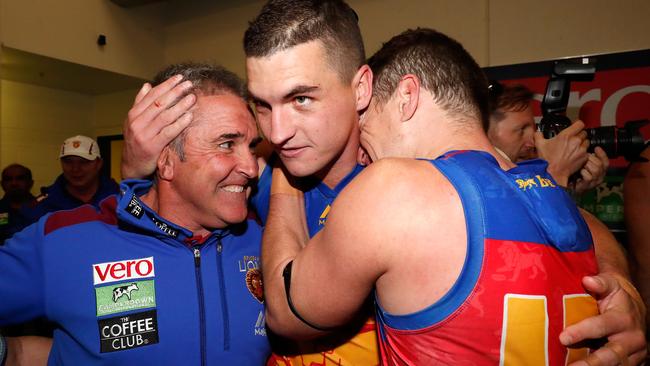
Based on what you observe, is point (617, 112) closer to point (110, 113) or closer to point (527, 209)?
point (527, 209)

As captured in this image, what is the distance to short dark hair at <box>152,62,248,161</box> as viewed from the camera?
1.57 metres

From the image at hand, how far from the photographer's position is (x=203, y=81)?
1612 millimetres

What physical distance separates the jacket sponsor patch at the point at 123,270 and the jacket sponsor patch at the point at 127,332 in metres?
0.11

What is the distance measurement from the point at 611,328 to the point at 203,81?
4.61 feet

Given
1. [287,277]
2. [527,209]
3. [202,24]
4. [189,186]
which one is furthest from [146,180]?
[202,24]

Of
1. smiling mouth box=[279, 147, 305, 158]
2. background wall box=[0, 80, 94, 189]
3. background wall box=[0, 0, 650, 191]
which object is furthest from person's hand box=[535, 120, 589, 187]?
background wall box=[0, 80, 94, 189]

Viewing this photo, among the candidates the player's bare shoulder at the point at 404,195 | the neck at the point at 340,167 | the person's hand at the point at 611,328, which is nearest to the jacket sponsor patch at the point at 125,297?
the neck at the point at 340,167

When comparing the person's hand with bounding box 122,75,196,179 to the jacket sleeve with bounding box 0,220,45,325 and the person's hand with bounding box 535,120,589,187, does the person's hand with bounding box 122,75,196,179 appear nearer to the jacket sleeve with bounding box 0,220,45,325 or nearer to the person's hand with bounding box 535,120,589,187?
the jacket sleeve with bounding box 0,220,45,325

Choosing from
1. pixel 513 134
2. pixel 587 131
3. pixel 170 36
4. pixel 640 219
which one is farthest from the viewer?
pixel 170 36

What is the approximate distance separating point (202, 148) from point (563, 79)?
1604 mm

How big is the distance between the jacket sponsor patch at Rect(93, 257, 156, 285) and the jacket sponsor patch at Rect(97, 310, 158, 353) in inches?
A: 4.5

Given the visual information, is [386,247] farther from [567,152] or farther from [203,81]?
[567,152]

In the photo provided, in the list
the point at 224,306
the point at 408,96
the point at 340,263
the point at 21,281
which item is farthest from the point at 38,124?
the point at 340,263

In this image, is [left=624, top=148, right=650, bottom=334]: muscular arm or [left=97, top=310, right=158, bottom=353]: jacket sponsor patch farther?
[left=624, top=148, right=650, bottom=334]: muscular arm
